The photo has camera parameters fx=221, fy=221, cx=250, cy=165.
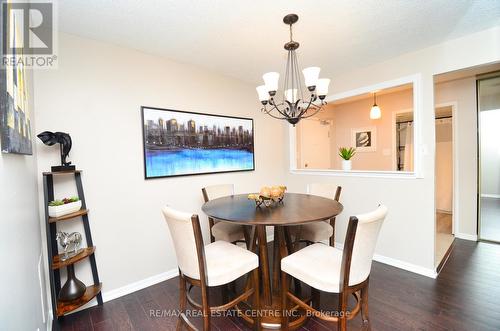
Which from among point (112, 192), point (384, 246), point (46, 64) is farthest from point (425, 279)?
point (46, 64)

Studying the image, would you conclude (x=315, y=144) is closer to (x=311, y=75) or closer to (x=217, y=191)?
(x=217, y=191)

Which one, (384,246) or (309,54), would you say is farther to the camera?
(384,246)

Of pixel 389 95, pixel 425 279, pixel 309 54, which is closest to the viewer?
pixel 425 279

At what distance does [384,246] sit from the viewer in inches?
107

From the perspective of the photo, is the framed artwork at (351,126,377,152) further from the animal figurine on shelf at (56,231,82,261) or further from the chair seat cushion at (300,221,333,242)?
the animal figurine on shelf at (56,231,82,261)

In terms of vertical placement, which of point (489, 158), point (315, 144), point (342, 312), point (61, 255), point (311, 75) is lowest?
point (342, 312)

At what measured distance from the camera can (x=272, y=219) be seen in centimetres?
153

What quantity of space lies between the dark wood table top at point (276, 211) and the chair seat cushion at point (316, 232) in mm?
303

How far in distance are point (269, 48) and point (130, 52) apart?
142 centimetres

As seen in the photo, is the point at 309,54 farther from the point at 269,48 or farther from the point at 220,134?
the point at 220,134

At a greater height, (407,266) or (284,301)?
(284,301)

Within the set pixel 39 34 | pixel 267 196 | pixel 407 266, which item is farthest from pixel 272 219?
pixel 39 34

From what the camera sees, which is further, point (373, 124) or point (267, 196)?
point (373, 124)

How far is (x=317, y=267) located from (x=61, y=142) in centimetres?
214
